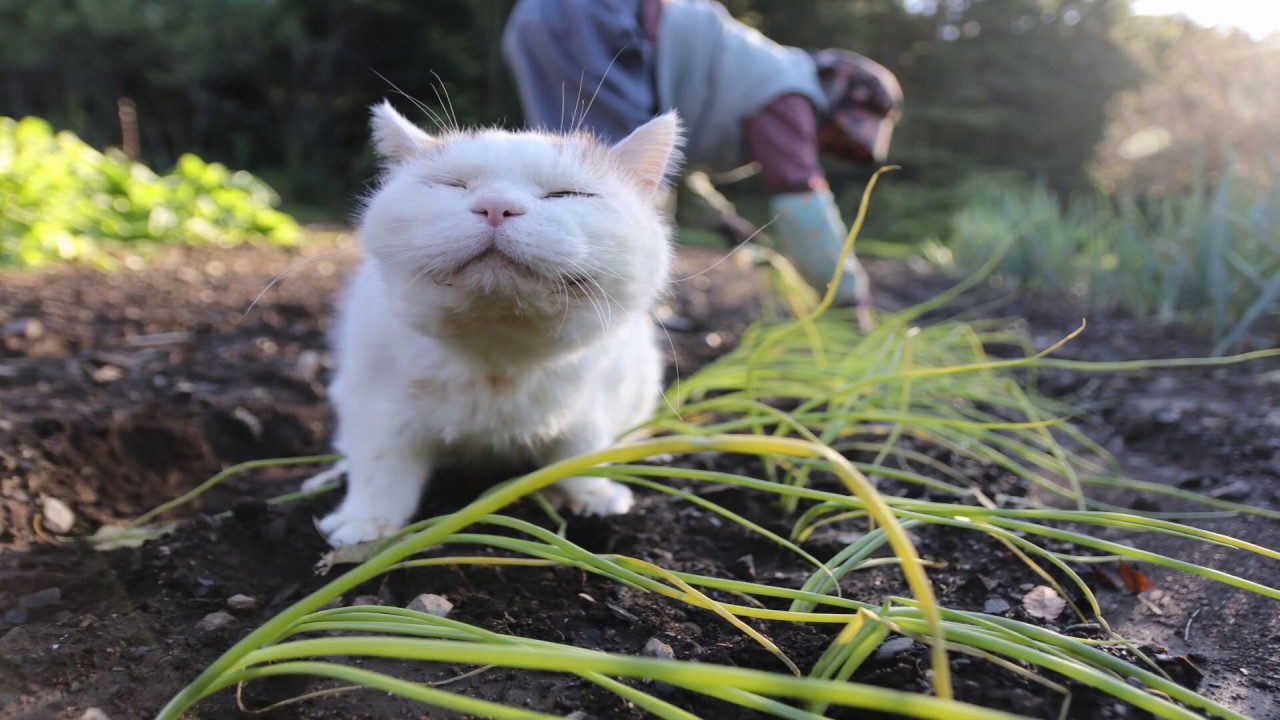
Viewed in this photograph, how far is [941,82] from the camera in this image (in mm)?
15047

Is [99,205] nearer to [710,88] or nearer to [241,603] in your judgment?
[710,88]

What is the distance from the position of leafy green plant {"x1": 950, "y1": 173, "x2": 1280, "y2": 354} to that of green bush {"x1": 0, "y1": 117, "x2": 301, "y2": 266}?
10.3 feet

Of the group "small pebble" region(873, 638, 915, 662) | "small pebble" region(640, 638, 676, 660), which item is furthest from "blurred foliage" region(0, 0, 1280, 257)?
"small pebble" region(873, 638, 915, 662)

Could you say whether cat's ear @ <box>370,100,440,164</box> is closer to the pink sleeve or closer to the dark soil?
the dark soil

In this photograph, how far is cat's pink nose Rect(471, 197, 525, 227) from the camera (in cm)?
82

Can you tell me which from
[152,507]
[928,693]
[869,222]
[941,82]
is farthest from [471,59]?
[928,693]

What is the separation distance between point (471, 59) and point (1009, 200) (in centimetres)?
854

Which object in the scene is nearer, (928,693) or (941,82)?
(928,693)

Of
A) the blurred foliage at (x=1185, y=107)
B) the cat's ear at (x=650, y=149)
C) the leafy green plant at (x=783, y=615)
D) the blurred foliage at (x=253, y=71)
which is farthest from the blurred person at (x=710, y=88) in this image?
the blurred foliage at (x=253, y=71)

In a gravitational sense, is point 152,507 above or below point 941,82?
below

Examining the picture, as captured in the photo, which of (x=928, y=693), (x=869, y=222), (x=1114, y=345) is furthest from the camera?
(x=869, y=222)

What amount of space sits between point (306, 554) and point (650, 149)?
0.76m

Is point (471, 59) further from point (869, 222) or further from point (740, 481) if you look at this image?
point (740, 481)

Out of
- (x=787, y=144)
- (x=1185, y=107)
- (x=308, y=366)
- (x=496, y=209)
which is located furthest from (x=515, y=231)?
(x=1185, y=107)
